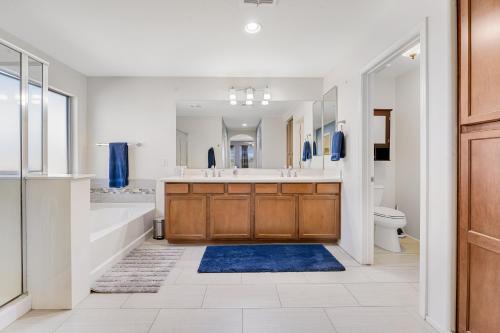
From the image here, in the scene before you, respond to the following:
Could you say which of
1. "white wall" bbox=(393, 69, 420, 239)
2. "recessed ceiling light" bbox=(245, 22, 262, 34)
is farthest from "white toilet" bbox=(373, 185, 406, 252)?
"recessed ceiling light" bbox=(245, 22, 262, 34)

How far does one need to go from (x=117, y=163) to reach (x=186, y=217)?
1.30 meters

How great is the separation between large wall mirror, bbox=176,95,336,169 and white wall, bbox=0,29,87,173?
129cm

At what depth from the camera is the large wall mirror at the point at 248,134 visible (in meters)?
3.96

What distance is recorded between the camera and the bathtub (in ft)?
8.14

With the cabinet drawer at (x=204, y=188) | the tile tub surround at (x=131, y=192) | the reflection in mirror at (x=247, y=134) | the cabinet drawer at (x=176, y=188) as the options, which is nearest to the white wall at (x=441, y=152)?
the reflection in mirror at (x=247, y=134)

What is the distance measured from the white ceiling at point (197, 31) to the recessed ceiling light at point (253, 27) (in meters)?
0.06

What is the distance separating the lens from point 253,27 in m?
2.50

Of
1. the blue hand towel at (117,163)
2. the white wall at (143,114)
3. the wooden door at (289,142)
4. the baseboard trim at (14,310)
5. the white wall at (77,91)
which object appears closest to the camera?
the baseboard trim at (14,310)

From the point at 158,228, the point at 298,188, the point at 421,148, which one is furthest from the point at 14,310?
the point at 421,148

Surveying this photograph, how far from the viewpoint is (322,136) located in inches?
149

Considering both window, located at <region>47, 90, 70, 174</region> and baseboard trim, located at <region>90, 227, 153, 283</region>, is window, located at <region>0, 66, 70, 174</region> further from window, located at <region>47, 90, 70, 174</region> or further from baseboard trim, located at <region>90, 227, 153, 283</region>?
window, located at <region>47, 90, 70, 174</region>

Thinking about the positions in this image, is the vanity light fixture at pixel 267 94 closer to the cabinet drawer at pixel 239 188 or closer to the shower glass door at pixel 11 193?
the cabinet drawer at pixel 239 188

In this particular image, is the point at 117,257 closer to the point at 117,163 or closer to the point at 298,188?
the point at 117,163

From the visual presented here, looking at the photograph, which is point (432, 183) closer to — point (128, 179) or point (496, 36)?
point (496, 36)
